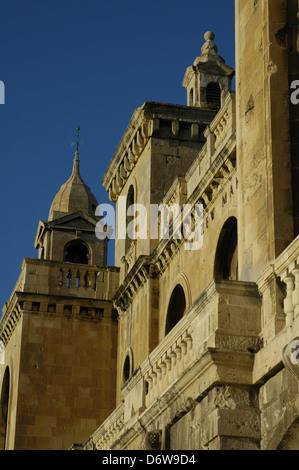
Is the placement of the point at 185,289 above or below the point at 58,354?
below

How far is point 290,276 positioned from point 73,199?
68.4 feet

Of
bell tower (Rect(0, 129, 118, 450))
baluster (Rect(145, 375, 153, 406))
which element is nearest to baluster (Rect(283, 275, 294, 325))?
baluster (Rect(145, 375, 153, 406))

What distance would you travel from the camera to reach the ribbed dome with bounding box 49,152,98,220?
98.6ft

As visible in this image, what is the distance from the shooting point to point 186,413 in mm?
10539

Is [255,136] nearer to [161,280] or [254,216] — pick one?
[254,216]

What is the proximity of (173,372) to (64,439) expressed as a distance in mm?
13365

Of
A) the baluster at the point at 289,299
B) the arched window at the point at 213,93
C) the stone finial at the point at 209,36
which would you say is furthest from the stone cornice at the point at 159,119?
the baluster at the point at 289,299

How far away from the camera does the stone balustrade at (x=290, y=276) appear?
9.57 m

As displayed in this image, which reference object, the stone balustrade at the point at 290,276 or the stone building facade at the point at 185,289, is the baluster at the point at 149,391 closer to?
the stone building facade at the point at 185,289

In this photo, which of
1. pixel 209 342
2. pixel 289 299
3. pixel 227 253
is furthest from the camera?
pixel 227 253

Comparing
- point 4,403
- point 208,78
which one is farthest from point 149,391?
point 4,403

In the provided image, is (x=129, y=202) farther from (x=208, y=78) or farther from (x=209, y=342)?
(x=209, y=342)

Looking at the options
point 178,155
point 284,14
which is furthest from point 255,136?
point 178,155

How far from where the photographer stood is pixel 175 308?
21.2 m
